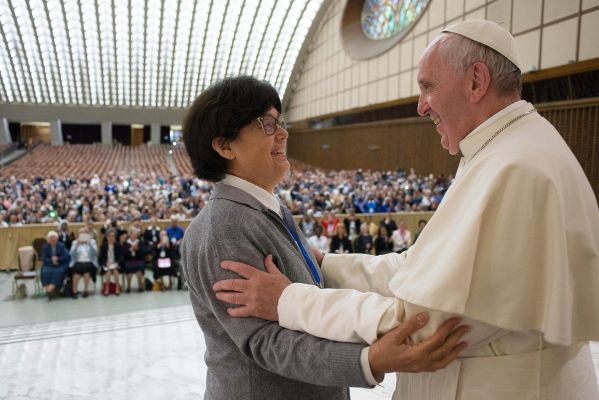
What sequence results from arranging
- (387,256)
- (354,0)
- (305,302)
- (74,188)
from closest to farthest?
(305,302) → (387,256) → (74,188) → (354,0)

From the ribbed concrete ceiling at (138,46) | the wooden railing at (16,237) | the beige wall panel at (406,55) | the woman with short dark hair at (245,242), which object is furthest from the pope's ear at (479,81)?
the ribbed concrete ceiling at (138,46)

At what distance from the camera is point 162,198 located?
1530cm

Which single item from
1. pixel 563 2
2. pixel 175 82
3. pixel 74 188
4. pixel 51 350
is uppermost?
pixel 175 82

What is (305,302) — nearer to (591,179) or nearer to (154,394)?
(154,394)

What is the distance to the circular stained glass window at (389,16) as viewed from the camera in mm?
22484

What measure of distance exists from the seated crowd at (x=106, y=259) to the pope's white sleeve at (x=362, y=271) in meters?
7.12

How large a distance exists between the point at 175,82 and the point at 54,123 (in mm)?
11414

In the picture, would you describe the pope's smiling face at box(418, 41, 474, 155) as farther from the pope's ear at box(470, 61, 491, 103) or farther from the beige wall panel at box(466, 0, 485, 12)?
the beige wall panel at box(466, 0, 485, 12)

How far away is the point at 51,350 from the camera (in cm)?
482

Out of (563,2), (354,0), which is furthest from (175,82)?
(563,2)

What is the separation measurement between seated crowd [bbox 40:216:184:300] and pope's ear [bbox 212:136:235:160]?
7.35 m

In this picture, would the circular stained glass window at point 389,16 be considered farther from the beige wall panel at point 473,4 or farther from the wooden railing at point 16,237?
the wooden railing at point 16,237

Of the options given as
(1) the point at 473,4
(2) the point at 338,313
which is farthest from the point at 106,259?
(1) the point at 473,4

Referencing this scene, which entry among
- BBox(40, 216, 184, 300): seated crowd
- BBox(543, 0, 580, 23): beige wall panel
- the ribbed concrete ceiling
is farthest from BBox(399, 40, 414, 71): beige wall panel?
BBox(40, 216, 184, 300): seated crowd
